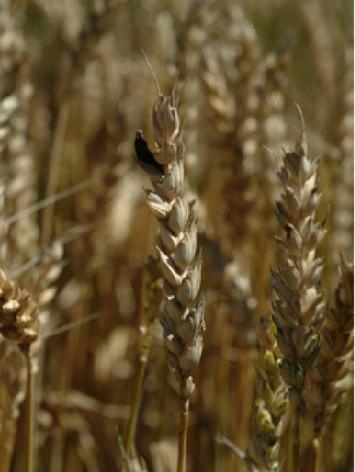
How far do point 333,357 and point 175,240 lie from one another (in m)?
0.23

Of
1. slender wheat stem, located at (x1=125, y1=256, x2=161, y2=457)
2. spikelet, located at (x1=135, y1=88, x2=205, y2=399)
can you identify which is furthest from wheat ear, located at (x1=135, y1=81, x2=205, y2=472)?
slender wheat stem, located at (x1=125, y1=256, x2=161, y2=457)

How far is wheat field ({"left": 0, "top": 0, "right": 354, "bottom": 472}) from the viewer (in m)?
0.45

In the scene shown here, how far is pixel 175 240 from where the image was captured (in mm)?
430

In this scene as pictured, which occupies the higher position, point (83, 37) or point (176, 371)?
point (83, 37)

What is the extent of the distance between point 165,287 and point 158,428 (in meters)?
0.52

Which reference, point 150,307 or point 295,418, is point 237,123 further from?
point 295,418

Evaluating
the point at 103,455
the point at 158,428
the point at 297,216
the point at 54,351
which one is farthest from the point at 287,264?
the point at 54,351

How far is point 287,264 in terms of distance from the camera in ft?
1.47

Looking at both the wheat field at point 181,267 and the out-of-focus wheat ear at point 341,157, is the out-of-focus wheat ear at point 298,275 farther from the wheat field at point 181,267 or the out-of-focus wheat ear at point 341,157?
the out-of-focus wheat ear at point 341,157

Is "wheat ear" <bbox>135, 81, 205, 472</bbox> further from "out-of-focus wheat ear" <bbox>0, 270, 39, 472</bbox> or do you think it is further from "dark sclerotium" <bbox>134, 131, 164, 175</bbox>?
"out-of-focus wheat ear" <bbox>0, 270, 39, 472</bbox>

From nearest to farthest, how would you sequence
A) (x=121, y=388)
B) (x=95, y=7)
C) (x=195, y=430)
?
1. (x=95, y=7)
2. (x=195, y=430)
3. (x=121, y=388)

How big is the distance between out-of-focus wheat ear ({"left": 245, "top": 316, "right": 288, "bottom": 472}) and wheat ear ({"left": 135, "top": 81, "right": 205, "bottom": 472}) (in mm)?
87

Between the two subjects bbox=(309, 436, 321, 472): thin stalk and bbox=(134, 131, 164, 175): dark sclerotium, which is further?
bbox=(309, 436, 321, 472): thin stalk

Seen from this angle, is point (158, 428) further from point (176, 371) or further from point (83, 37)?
point (83, 37)
